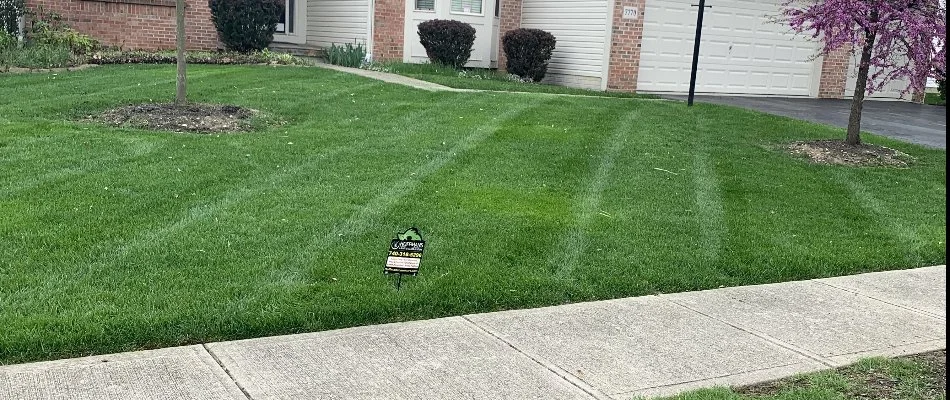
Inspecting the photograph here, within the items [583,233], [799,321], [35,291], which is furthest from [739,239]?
[35,291]

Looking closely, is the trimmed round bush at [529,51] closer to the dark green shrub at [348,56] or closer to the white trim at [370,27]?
the white trim at [370,27]

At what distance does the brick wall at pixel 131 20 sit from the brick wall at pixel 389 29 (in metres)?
3.24

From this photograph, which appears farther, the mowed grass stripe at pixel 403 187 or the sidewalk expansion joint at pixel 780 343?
the mowed grass stripe at pixel 403 187

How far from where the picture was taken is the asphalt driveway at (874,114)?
13211mm

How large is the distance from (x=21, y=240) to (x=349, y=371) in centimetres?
247

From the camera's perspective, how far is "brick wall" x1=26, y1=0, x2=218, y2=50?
50.2ft

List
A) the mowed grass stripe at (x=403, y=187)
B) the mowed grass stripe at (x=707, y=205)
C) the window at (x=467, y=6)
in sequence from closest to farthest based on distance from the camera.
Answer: the mowed grass stripe at (x=403, y=187) → the mowed grass stripe at (x=707, y=205) → the window at (x=467, y=6)

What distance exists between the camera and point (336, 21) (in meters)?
18.9

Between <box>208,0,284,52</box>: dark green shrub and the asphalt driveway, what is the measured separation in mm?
7822

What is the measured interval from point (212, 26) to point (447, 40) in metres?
4.58

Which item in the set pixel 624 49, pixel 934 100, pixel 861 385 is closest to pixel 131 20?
pixel 624 49

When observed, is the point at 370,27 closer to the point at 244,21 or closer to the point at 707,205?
the point at 244,21

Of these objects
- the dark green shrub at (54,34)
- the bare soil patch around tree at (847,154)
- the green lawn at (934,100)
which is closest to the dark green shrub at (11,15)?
the dark green shrub at (54,34)

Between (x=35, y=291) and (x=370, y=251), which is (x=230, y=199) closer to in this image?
(x=370, y=251)
